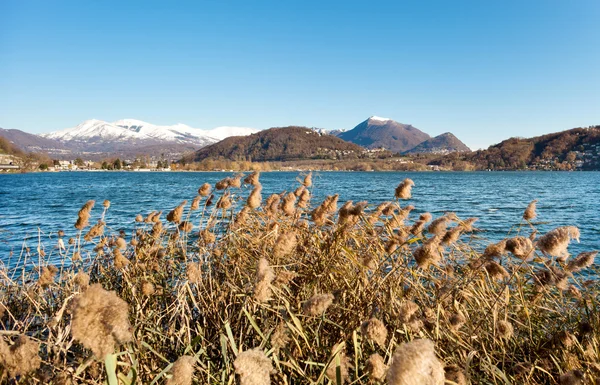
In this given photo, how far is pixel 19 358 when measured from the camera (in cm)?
156

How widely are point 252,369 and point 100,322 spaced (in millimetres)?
465

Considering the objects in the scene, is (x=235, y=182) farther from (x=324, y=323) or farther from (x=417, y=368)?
(x=417, y=368)

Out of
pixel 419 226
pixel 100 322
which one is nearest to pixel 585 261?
pixel 419 226

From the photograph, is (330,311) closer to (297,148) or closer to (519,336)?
(519,336)

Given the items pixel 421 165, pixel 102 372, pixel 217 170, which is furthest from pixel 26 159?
pixel 102 372

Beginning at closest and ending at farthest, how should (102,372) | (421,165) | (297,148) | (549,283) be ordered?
(102,372)
(549,283)
(421,165)
(297,148)

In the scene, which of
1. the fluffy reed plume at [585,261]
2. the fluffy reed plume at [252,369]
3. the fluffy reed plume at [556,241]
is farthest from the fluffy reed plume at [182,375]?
the fluffy reed plume at [585,261]

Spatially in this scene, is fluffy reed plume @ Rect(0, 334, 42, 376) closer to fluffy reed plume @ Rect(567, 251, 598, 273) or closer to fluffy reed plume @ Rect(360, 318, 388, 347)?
fluffy reed plume @ Rect(360, 318, 388, 347)

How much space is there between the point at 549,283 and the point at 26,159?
14711cm

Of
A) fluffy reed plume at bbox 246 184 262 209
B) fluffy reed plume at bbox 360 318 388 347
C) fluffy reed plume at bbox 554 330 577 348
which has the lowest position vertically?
fluffy reed plume at bbox 554 330 577 348

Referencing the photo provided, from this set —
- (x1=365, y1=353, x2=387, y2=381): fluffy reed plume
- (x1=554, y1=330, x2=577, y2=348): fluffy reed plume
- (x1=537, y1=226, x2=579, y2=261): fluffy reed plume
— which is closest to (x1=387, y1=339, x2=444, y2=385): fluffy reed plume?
(x1=365, y1=353, x2=387, y2=381): fluffy reed plume

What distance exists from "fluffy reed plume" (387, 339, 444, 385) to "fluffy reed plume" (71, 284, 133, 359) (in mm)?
719

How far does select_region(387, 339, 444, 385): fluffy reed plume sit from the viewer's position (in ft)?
2.96

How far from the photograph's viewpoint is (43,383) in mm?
1794
